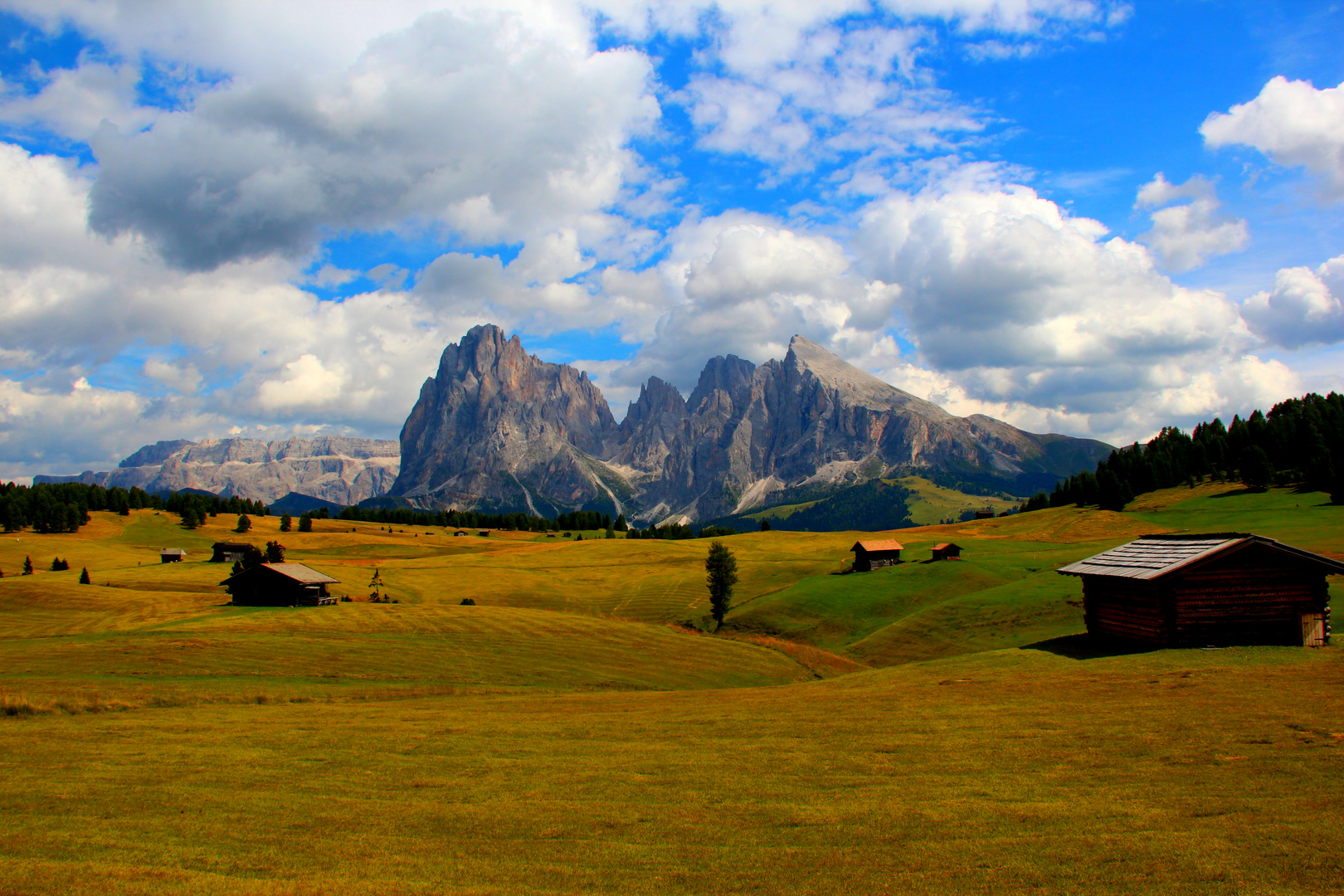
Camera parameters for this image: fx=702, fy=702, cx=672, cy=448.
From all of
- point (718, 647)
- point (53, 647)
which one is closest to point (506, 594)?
point (718, 647)

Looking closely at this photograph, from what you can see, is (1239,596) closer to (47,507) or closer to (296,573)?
(296,573)

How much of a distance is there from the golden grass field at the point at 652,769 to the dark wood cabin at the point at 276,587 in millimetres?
24231

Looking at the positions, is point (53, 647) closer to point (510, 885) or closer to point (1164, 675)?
point (510, 885)

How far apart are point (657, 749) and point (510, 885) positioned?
31.9 ft

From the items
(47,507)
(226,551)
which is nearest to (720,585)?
(226,551)

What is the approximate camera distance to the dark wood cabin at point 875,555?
328 feet

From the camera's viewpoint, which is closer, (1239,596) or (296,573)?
(1239,596)

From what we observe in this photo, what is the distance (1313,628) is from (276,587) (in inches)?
3239

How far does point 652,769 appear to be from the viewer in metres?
17.7

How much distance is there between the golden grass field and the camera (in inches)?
440

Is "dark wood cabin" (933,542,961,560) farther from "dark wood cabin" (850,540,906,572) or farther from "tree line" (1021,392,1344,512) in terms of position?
"tree line" (1021,392,1344,512)

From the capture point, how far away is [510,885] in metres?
10.8

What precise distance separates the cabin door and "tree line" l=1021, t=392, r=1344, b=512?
10224cm

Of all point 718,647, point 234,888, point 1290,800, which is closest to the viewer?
point 234,888
